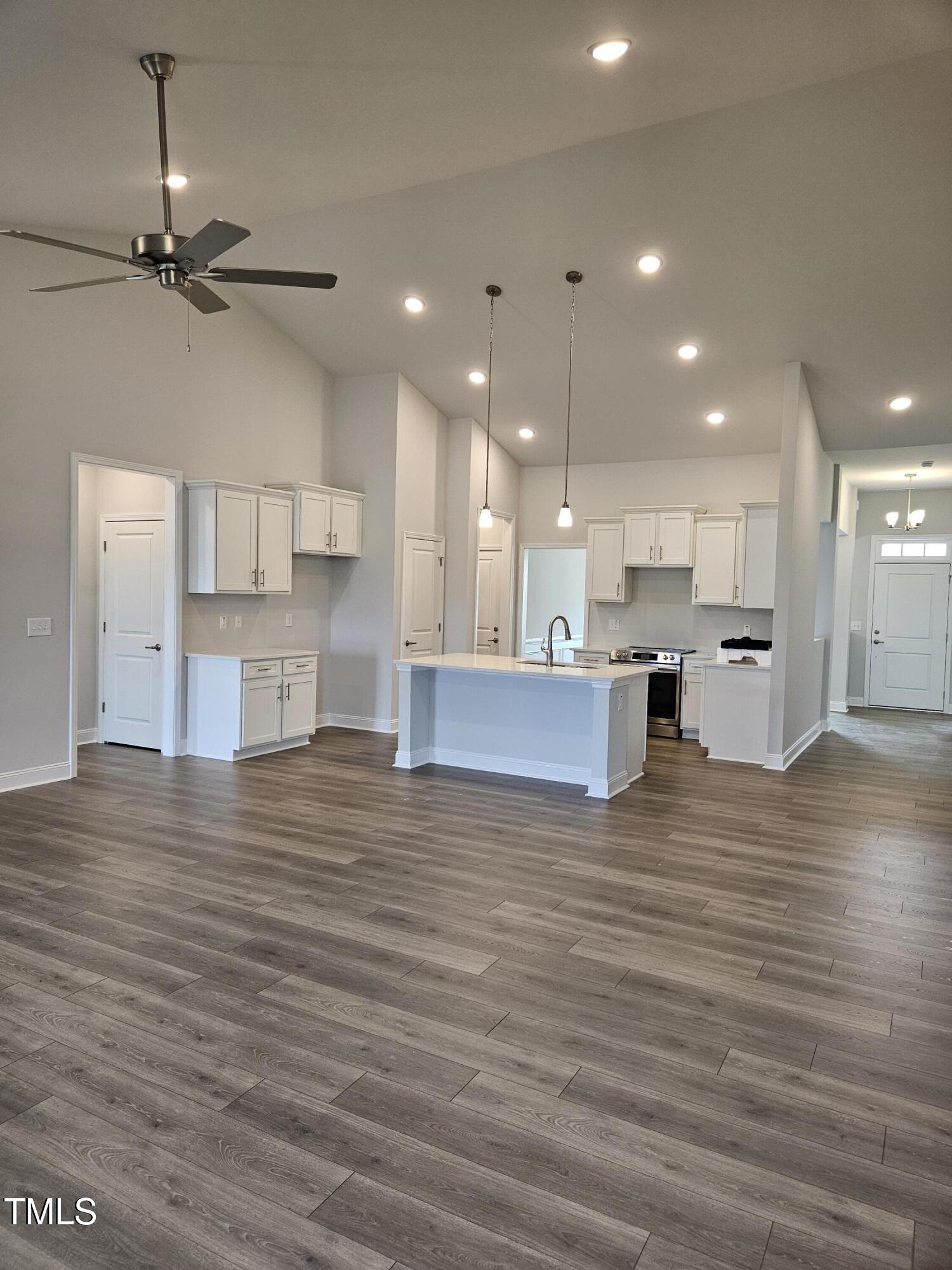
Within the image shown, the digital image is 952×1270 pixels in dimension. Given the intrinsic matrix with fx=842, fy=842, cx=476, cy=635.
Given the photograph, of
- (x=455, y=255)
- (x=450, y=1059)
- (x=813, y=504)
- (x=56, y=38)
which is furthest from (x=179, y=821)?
(x=813, y=504)

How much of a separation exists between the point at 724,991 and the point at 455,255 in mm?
5342

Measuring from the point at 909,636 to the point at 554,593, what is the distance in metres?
4.84

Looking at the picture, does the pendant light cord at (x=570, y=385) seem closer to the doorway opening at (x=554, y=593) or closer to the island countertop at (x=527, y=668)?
the island countertop at (x=527, y=668)

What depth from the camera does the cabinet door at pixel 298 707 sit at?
723 cm

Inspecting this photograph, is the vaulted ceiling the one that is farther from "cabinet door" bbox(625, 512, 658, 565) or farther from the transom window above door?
the transom window above door

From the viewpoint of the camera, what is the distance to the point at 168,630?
6867mm

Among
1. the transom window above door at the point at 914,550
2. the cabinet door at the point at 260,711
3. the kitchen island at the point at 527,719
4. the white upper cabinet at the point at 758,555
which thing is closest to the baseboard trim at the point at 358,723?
the cabinet door at the point at 260,711

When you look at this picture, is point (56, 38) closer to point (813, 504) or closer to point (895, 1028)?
point (895, 1028)

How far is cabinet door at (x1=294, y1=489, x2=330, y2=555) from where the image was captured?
7.61 meters

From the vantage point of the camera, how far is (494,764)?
6605mm

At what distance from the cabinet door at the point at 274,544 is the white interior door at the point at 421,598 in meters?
1.22

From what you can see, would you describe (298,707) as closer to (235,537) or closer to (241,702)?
(241,702)

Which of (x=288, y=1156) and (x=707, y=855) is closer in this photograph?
(x=288, y=1156)

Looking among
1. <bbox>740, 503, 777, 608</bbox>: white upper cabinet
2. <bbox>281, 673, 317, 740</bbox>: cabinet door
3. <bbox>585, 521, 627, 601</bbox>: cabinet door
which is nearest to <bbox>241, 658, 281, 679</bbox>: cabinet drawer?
<bbox>281, 673, 317, 740</bbox>: cabinet door
